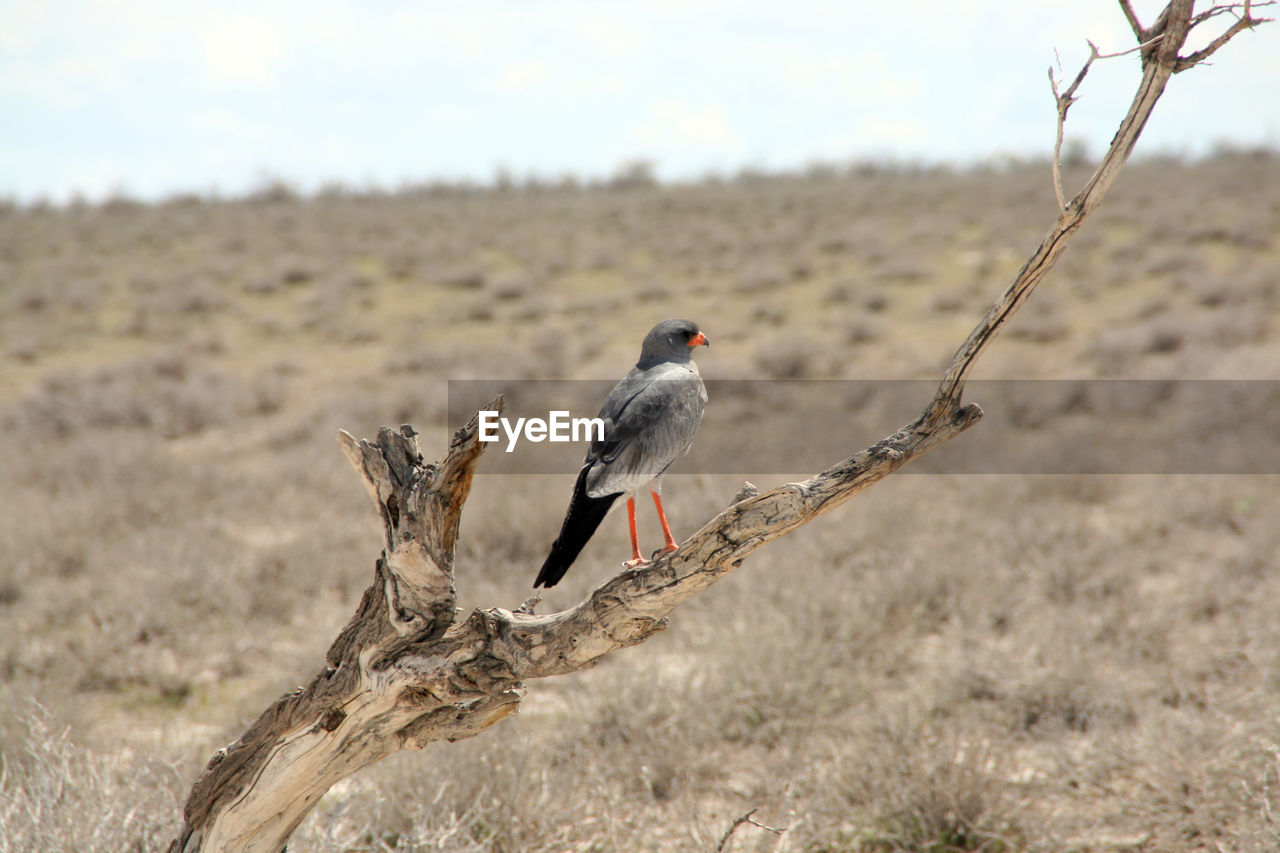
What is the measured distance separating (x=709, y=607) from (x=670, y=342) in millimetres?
4999

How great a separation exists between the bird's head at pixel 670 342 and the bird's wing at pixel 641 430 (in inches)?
2.5

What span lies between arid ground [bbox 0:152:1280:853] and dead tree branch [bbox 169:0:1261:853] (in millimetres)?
956

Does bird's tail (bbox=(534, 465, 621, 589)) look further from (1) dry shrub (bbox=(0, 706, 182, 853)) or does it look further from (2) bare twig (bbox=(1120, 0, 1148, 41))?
(1) dry shrub (bbox=(0, 706, 182, 853))

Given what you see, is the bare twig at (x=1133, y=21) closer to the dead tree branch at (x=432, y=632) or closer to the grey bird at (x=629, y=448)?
the dead tree branch at (x=432, y=632)

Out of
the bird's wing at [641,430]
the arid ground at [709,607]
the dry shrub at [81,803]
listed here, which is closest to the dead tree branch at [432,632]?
the bird's wing at [641,430]

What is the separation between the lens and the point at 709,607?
21.1 ft

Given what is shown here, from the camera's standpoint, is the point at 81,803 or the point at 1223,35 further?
the point at 81,803

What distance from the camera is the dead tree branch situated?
78.8 inches

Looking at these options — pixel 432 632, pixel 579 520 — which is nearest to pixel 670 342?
pixel 579 520

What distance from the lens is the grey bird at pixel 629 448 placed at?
150 centimetres

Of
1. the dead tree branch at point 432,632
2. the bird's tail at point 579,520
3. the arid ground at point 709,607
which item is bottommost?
the arid ground at point 709,607

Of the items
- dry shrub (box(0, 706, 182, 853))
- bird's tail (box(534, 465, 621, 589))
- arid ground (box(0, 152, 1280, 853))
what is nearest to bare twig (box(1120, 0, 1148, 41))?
bird's tail (box(534, 465, 621, 589))

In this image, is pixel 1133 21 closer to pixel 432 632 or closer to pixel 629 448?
pixel 629 448

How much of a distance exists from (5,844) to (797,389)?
417 inches
